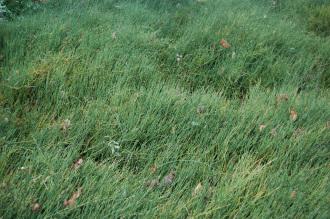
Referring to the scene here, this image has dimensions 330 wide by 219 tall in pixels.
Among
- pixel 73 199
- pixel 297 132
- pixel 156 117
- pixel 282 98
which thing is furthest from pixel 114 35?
pixel 73 199

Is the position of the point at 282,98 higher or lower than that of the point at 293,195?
higher

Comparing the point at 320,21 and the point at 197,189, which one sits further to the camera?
the point at 320,21

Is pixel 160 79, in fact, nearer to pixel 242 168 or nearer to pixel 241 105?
pixel 241 105

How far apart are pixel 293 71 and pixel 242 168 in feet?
6.54

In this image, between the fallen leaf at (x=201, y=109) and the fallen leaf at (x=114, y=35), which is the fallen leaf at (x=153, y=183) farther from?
the fallen leaf at (x=114, y=35)

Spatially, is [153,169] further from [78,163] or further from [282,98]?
[282,98]

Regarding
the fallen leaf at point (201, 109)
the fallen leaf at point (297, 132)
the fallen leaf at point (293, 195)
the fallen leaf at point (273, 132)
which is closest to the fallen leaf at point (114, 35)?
the fallen leaf at point (201, 109)

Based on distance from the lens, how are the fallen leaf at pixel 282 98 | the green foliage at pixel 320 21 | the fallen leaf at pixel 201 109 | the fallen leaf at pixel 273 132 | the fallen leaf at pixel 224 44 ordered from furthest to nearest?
the green foliage at pixel 320 21, the fallen leaf at pixel 224 44, the fallen leaf at pixel 282 98, the fallen leaf at pixel 201 109, the fallen leaf at pixel 273 132

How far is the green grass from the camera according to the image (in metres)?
1.89

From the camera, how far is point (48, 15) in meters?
3.88

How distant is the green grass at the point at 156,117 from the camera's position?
1.89 m

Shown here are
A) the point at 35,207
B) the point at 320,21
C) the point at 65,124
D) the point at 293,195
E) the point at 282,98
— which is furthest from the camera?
the point at 320,21

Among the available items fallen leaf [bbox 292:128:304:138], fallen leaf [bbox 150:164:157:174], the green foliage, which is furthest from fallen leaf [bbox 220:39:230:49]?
fallen leaf [bbox 150:164:157:174]

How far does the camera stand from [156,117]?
2498 mm
